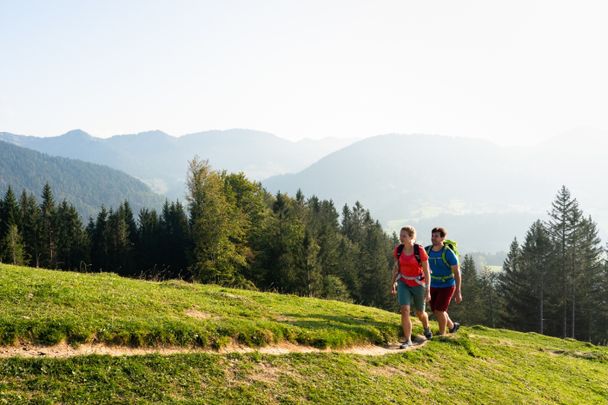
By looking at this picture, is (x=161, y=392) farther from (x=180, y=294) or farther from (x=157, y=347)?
(x=180, y=294)

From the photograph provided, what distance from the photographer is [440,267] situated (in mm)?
13750

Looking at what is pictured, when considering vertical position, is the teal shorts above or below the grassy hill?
above

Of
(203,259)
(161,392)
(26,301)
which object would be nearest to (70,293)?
(26,301)

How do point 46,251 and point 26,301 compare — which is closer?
point 26,301

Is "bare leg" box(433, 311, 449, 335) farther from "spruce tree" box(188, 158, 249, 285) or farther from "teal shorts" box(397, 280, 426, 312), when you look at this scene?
"spruce tree" box(188, 158, 249, 285)

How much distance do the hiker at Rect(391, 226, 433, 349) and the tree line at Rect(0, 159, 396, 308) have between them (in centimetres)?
3258

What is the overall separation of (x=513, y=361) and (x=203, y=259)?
118ft

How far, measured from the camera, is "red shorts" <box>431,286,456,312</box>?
1371 cm

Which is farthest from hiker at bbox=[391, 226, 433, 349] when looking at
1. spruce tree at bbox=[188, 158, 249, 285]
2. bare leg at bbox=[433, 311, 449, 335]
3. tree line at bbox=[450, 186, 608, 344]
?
tree line at bbox=[450, 186, 608, 344]

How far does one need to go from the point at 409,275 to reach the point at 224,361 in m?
6.22

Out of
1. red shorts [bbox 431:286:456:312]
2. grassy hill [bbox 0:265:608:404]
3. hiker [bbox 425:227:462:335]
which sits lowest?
grassy hill [bbox 0:265:608:404]

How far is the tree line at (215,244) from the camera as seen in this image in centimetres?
4584

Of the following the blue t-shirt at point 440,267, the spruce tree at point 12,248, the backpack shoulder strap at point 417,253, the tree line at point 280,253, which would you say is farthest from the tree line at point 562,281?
the spruce tree at point 12,248

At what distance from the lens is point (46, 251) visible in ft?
249
